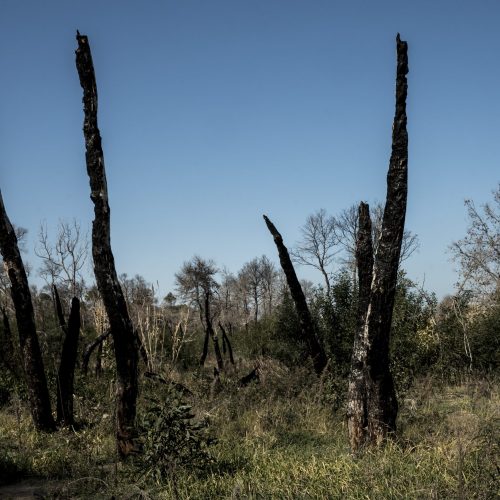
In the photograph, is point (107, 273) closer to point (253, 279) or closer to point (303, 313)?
point (303, 313)

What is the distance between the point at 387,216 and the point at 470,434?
307 cm

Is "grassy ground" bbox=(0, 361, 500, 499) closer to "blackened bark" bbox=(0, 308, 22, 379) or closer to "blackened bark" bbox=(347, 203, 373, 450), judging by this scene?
"blackened bark" bbox=(347, 203, 373, 450)

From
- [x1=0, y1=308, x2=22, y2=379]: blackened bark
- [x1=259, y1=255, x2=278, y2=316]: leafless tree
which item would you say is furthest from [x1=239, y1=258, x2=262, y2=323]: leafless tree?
[x1=0, y1=308, x2=22, y2=379]: blackened bark

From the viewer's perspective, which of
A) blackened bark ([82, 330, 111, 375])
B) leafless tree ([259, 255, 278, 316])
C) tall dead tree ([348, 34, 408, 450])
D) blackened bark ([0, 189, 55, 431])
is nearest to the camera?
tall dead tree ([348, 34, 408, 450])

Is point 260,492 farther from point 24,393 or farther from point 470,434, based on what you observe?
Result: point 24,393

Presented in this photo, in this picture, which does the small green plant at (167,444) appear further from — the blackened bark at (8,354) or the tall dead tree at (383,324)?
the blackened bark at (8,354)

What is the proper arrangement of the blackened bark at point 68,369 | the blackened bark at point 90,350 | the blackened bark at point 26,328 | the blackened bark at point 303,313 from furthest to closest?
1. the blackened bark at point 303,313
2. the blackened bark at point 90,350
3. the blackened bark at point 68,369
4. the blackened bark at point 26,328

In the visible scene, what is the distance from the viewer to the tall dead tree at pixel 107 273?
27.1 feet

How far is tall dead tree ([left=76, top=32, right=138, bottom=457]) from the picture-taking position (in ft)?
27.1

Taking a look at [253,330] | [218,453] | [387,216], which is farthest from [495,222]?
[218,453]

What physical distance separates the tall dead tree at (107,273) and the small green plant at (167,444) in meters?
1.45

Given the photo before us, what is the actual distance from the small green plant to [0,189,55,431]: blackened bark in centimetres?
385

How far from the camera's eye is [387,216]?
816 centimetres

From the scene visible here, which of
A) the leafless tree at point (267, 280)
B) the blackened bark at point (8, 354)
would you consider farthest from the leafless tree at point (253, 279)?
the blackened bark at point (8, 354)
